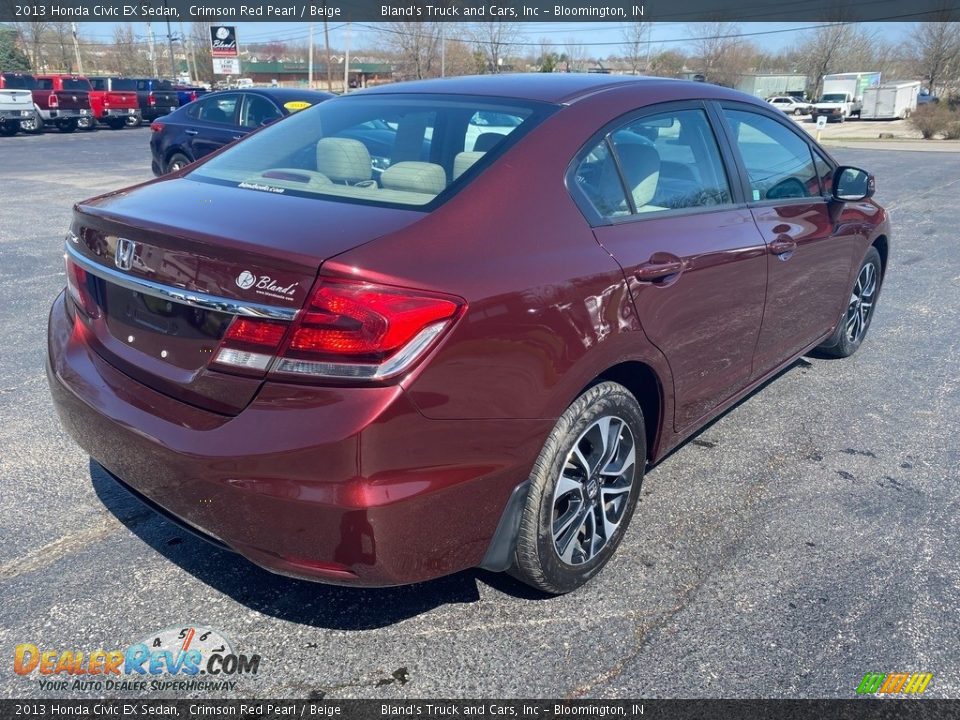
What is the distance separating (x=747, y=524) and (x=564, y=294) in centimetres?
146

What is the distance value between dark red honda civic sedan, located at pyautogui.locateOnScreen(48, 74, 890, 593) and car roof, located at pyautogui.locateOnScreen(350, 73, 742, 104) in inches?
0.8

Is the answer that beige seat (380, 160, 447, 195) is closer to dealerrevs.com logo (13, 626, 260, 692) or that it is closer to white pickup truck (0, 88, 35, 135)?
dealerrevs.com logo (13, 626, 260, 692)

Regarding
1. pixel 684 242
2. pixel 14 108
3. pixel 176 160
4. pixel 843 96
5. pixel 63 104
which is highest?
pixel 843 96

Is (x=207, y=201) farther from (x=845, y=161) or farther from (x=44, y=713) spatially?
(x=845, y=161)

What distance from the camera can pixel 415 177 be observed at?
2621mm

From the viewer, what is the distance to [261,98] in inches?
438

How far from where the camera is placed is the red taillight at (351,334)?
1.98 metres

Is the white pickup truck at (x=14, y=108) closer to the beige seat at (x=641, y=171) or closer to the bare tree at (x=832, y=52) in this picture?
the beige seat at (x=641, y=171)

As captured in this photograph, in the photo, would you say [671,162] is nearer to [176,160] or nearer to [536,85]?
[536,85]

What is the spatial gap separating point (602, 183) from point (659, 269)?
1.20ft

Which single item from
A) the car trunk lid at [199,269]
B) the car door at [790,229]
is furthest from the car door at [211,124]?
the car trunk lid at [199,269]

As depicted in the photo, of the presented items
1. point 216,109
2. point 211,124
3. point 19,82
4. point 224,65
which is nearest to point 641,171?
point 211,124

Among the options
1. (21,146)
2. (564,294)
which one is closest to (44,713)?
(564,294)

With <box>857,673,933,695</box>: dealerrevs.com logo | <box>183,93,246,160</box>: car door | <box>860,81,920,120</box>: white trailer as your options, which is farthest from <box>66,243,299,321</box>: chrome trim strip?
<box>860,81,920,120</box>: white trailer
